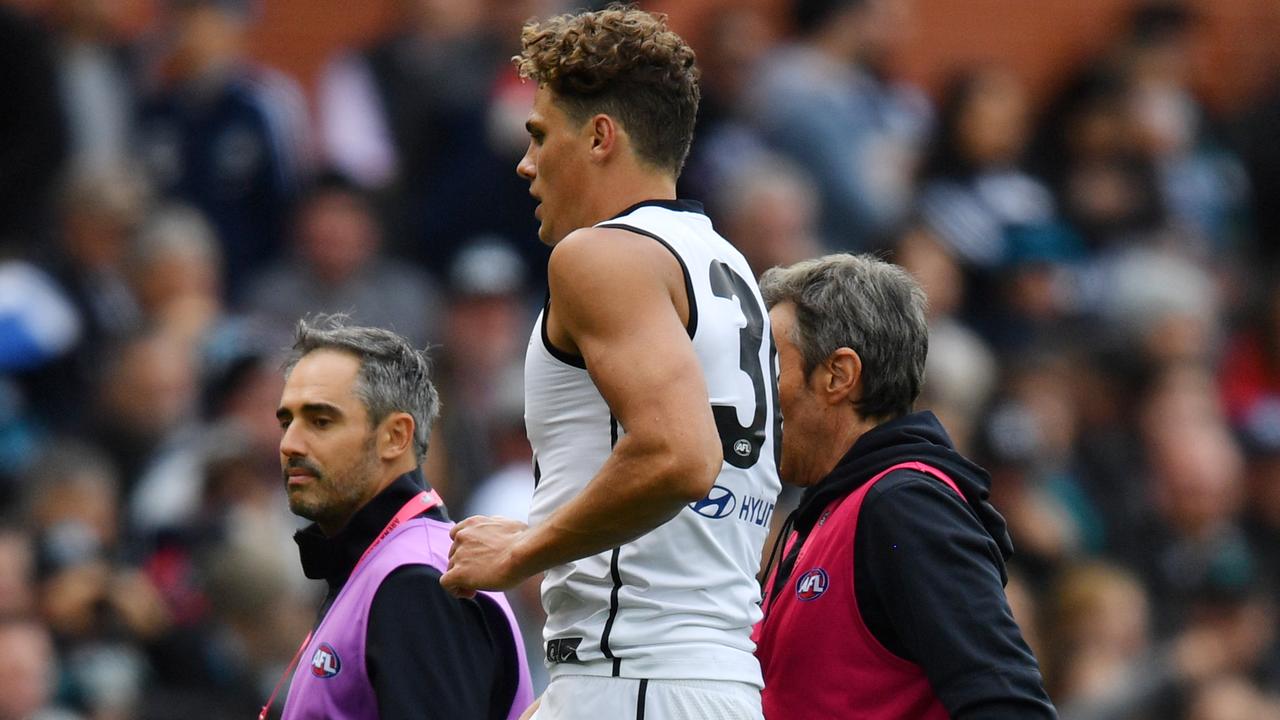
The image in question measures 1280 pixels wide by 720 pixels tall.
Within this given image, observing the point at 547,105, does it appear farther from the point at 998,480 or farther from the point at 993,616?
the point at 998,480

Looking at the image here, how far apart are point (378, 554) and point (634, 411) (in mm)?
1203

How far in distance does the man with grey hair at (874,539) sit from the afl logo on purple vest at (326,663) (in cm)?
93

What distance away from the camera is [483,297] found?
9.70 metres

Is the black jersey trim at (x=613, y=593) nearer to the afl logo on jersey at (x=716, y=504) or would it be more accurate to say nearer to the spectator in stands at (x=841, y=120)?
the afl logo on jersey at (x=716, y=504)

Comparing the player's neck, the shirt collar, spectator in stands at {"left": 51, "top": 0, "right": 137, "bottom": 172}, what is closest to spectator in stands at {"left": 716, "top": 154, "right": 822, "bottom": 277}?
spectator in stands at {"left": 51, "top": 0, "right": 137, "bottom": 172}

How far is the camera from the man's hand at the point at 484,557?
377 cm

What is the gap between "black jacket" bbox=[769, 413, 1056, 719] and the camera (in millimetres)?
3943

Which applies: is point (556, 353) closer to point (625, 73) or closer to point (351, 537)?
point (625, 73)

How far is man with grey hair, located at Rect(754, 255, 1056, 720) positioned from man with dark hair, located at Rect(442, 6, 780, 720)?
30cm

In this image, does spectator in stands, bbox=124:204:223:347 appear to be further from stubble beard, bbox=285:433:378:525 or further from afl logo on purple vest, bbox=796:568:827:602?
afl logo on purple vest, bbox=796:568:827:602


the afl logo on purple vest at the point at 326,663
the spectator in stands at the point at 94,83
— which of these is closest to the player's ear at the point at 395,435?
the afl logo on purple vest at the point at 326,663

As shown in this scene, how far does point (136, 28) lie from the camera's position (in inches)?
413

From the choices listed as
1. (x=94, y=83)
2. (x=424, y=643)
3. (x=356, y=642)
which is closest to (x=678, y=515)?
(x=424, y=643)

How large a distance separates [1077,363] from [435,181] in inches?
156
